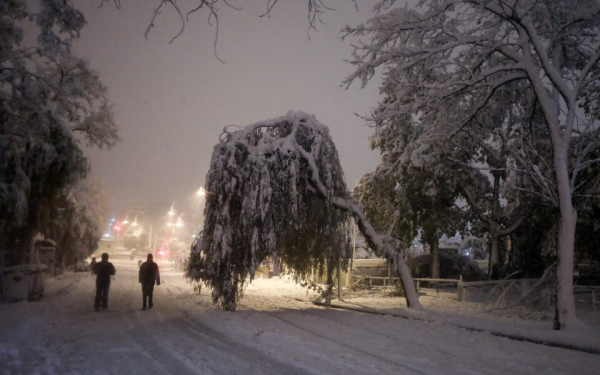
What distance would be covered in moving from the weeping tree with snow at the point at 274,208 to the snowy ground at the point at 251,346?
165 cm

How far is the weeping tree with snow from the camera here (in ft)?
41.0

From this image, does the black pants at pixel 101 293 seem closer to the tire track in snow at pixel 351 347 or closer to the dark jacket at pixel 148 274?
the dark jacket at pixel 148 274

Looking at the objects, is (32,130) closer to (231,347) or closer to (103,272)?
(103,272)

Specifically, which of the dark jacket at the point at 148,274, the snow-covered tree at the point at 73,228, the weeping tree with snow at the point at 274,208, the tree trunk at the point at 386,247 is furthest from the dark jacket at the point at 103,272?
the snow-covered tree at the point at 73,228

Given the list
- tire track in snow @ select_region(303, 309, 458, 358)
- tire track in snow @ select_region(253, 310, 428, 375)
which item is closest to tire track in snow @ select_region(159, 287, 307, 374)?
tire track in snow @ select_region(253, 310, 428, 375)

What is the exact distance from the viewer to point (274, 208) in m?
12.6

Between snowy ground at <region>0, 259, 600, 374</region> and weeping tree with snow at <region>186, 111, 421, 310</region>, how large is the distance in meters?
1.65

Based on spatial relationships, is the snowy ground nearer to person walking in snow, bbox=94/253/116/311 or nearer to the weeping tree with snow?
person walking in snow, bbox=94/253/116/311

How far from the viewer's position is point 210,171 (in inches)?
519

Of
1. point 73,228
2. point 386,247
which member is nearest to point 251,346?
point 386,247

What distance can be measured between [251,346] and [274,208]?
5.11 metres

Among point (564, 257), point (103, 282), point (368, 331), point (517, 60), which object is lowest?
point (368, 331)

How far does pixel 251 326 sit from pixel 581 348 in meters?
7.22

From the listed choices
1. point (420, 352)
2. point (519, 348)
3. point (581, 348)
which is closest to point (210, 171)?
point (420, 352)
